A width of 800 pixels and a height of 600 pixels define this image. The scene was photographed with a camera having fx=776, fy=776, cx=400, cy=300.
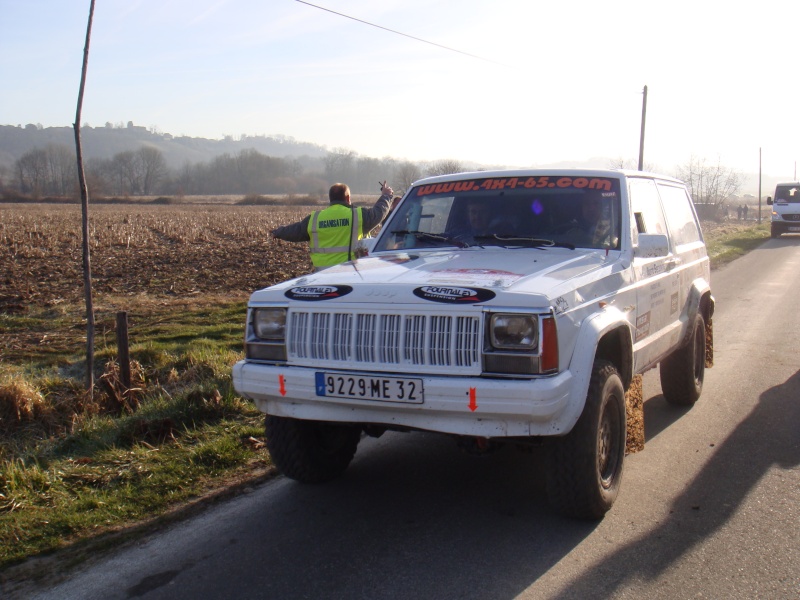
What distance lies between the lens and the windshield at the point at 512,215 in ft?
17.3

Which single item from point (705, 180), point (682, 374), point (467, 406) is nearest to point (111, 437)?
point (467, 406)

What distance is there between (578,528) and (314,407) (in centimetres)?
158

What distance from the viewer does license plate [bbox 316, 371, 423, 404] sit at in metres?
3.90

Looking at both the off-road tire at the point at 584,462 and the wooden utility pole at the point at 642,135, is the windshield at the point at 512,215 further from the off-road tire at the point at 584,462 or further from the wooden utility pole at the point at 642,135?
the wooden utility pole at the point at 642,135

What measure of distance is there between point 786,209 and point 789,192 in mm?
820

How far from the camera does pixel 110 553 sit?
4094 millimetres

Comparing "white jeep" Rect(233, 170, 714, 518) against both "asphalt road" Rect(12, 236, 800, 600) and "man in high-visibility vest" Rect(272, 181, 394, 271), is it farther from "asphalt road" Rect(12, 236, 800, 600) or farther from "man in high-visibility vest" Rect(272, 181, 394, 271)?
"man in high-visibility vest" Rect(272, 181, 394, 271)

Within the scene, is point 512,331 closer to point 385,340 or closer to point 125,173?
point 385,340

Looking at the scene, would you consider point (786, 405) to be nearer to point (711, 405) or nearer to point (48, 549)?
point (711, 405)

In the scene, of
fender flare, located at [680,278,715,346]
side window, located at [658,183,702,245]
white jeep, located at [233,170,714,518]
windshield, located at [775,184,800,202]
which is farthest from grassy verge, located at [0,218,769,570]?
windshield, located at [775,184,800,202]

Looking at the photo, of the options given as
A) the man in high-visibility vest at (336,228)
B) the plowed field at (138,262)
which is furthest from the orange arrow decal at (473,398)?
the plowed field at (138,262)

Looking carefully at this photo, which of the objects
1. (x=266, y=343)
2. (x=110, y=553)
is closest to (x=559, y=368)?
(x=266, y=343)

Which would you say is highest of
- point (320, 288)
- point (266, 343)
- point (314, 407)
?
point (320, 288)

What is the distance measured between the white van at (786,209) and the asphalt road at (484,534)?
103 ft
